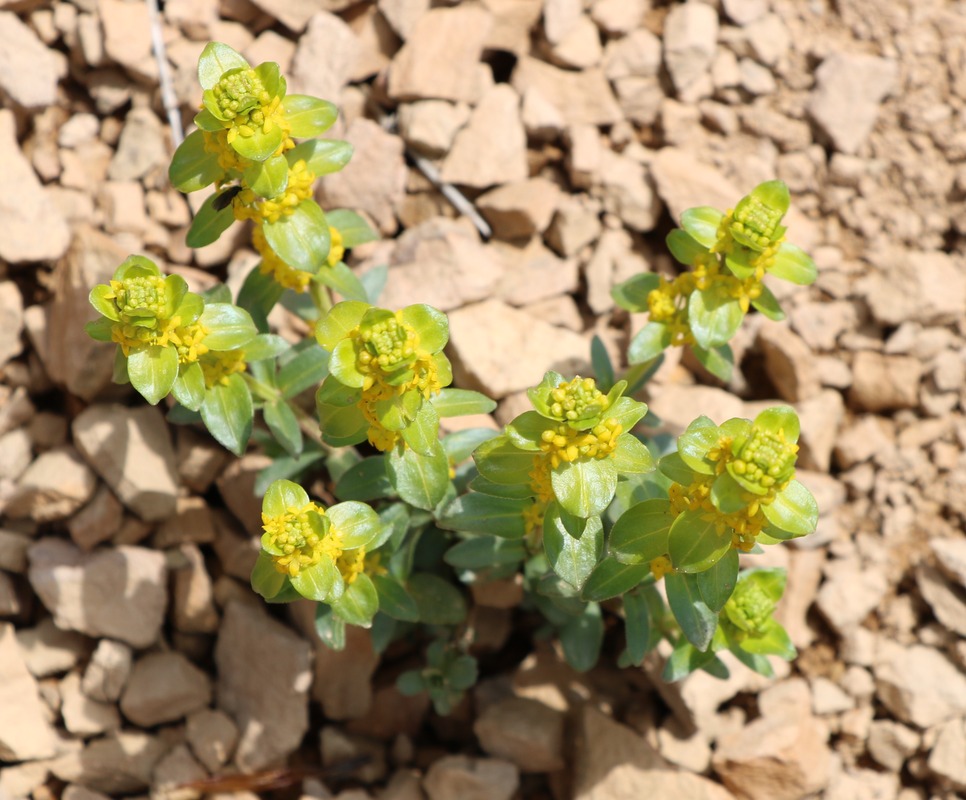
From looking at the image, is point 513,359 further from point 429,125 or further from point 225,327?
point 225,327

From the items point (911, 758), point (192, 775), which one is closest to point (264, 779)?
point (192, 775)

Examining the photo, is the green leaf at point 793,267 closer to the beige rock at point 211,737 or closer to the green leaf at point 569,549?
the green leaf at point 569,549

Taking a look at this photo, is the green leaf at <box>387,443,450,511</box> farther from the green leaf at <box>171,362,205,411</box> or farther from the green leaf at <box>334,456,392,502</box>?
the green leaf at <box>171,362,205,411</box>

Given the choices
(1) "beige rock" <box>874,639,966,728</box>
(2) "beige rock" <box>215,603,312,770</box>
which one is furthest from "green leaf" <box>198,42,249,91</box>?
(1) "beige rock" <box>874,639,966,728</box>

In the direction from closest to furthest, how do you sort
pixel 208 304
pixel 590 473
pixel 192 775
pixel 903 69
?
pixel 590 473
pixel 208 304
pixel 192 775
pixel 903 69

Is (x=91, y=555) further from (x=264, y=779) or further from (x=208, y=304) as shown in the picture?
(x=208, y=304)

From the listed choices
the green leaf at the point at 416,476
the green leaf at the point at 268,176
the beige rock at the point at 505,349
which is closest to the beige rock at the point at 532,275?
the beige rock at the point at 505,349
